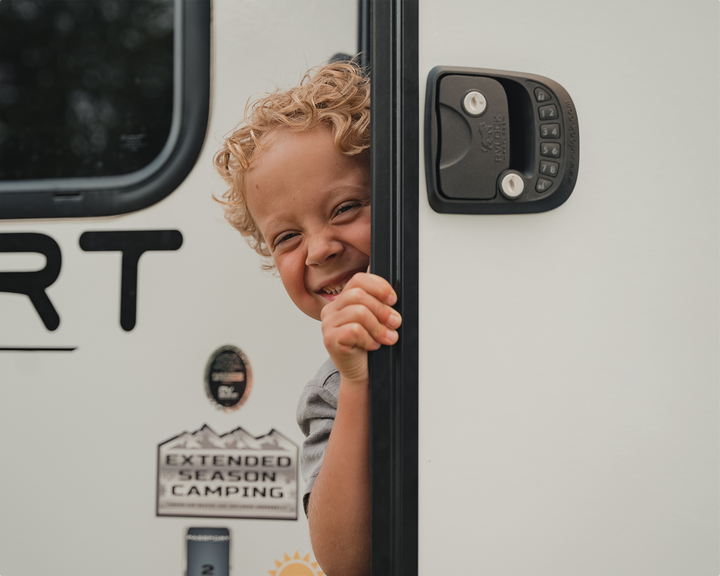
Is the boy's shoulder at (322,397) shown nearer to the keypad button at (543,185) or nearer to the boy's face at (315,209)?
the boy's face at (315,209)

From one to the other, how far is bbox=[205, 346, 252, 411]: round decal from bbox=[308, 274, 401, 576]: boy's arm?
1.32 feet

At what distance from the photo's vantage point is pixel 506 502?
48 cm

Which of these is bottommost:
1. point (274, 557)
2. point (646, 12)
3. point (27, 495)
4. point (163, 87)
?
point (274, 557)

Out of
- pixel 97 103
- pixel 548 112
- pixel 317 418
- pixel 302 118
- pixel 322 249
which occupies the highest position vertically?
pixel 97 103

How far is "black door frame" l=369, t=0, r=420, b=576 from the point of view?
0.48 meters

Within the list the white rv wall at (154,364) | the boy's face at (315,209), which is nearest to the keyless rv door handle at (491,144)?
the boy's face at (315,209)

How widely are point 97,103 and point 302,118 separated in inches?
22.3

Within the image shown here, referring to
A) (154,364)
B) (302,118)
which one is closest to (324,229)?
(302,118)

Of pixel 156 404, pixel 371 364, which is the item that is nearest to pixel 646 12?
pixel 371 364

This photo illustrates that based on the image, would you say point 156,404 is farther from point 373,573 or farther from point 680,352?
point 680,352

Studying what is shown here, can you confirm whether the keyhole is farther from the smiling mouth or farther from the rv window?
the rv window

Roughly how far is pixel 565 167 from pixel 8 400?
3.97 ft

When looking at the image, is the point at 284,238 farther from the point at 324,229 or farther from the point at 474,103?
the point at 474,103

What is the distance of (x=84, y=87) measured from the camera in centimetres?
111
